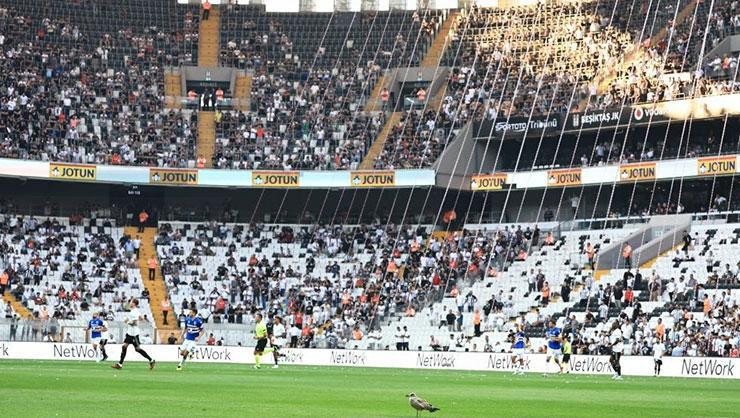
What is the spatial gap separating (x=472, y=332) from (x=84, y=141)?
24551mm

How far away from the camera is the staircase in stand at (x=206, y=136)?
77062 mm

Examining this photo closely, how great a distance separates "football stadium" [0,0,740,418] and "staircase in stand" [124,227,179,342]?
0.15 metres

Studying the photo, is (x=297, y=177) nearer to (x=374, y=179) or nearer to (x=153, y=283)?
(x=374, y=179)

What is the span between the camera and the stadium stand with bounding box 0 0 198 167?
7456 centimetres

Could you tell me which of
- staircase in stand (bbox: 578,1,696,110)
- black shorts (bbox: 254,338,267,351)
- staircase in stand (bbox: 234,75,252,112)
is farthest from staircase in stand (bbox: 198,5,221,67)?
black shorts (bbox: 254,338,267,351)

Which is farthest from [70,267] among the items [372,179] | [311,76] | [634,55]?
[634,55]

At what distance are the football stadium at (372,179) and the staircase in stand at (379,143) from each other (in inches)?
4.8

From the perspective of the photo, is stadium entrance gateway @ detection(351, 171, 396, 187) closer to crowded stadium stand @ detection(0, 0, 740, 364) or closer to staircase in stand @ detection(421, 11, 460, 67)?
crowded stadium stand @ detection(0, 0, 740, 364)

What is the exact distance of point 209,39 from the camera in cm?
8419

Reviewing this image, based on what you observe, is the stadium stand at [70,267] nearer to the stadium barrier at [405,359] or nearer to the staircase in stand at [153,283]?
the staircase in stand at [153,283]

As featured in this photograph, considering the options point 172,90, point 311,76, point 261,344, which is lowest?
point 261,344

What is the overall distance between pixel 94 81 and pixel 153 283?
1401 centimetres

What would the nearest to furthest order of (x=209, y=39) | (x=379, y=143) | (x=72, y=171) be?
1. (x=72, y=171)
2. (x=379, y=143)
3. (x=209, y=39)

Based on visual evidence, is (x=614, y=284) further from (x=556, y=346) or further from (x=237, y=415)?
(x=237, y=415)
